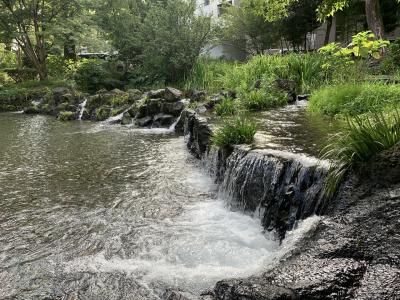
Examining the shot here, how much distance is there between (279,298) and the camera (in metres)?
3.05

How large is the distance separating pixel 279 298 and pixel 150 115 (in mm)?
12962

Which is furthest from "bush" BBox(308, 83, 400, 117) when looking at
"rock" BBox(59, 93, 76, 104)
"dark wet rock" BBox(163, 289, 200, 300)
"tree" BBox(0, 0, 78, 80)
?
"tree" BBox(0, 0, 78, 80)

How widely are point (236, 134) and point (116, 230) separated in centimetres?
299

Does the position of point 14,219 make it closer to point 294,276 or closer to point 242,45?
point 294,276

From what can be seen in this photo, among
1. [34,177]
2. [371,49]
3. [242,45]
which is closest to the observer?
[371,49]

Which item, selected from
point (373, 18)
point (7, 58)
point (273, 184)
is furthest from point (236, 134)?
point (7, 58)

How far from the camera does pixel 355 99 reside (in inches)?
344

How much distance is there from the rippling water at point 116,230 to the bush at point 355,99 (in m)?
3.42

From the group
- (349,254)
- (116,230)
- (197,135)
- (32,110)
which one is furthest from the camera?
(32,110)

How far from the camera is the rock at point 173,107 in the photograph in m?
14.9

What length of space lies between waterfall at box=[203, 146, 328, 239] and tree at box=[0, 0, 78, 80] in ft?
70.8

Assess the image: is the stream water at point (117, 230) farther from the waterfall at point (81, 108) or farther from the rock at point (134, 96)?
the waterfall at point (81, 108)

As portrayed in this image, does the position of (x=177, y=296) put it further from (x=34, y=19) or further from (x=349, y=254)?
(x=34, y=19)

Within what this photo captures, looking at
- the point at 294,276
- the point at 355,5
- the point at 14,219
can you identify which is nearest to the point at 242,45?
the point at 355,5
